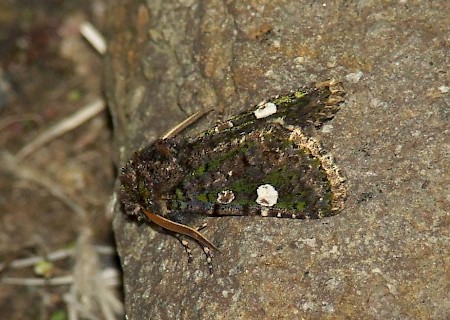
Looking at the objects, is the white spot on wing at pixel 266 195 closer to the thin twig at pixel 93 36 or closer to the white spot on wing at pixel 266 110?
the white spot on wing at pixel 266 110

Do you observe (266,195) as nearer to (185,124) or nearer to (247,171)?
(247,171)

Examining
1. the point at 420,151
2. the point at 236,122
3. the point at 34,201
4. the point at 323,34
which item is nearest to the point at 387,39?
the point at 323,34

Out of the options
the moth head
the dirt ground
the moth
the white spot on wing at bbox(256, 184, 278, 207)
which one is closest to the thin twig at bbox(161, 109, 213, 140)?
the moth

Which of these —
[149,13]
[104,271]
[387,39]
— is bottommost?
[104,271]

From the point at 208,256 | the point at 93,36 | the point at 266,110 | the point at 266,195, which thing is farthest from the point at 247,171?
the point at 93,36

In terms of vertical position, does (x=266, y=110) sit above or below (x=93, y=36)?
above

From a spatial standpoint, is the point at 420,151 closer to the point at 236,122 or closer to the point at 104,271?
the point at 236,122

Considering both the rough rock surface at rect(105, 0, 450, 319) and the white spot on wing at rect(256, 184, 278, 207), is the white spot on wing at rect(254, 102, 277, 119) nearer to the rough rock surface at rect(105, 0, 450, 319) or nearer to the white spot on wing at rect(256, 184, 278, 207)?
the rough rock surface at rect(105, 0, 450, 319)
